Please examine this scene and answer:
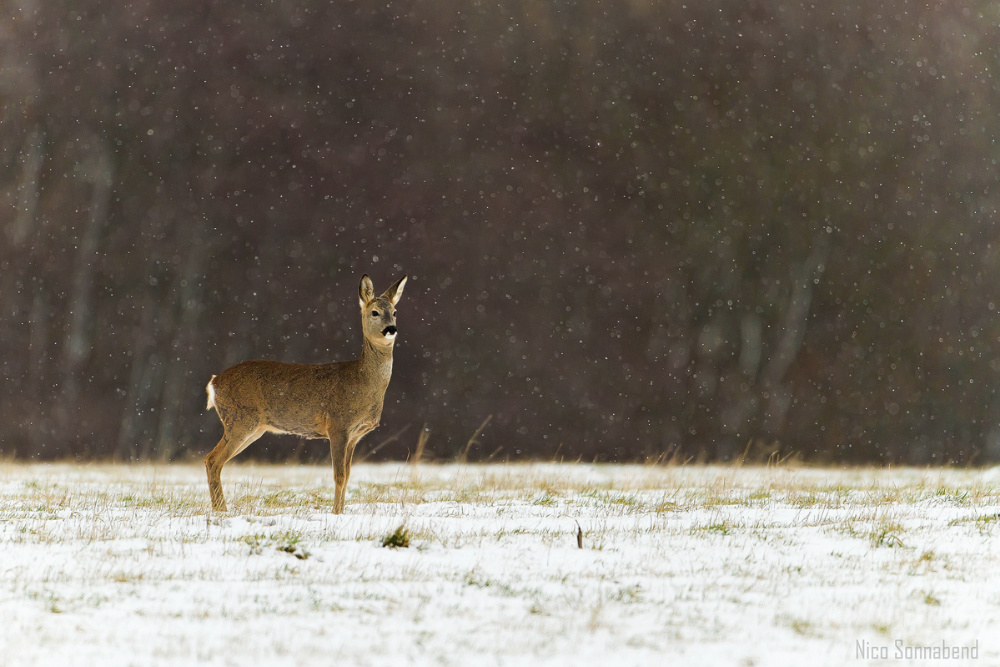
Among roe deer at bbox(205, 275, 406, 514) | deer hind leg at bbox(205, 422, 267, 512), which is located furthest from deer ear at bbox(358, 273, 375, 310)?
deer hind leg at bbox(205, 422, 267, 512)

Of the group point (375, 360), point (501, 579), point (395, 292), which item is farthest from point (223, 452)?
point (501, 579)

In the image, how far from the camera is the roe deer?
8.31 m

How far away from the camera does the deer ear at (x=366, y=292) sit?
8.27 meters

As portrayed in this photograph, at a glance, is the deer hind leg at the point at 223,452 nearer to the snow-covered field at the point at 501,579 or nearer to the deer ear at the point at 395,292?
the snow-covered field at the point at 501,579

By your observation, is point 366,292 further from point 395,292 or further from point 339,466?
point 339,466

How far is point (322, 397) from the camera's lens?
8352 mm

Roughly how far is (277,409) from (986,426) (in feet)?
41.1

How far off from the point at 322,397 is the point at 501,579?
9.96 ft

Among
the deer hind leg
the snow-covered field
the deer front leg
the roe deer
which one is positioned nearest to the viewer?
the snow-covered field

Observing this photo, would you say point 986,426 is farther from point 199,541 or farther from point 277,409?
point 199,541

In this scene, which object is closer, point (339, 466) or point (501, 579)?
point (501, 579)

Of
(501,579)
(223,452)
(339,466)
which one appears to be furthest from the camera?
(223,452)

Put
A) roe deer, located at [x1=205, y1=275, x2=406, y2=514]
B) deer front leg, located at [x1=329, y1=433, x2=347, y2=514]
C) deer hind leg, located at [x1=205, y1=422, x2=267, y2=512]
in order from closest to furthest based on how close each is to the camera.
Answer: deer front leg, located at [x1=329, y1=433, x2=347, y2=514]
roe deer, located at [x1=205, y1=275, x2=406, y2=514]
deer hind leg, located at [x1=205, y1=422, x2=267, y2=512]

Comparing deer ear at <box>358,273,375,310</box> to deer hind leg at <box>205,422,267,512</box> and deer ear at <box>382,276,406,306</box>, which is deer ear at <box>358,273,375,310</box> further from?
deer hind leg at <box>205,422,267,512</box>
